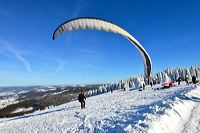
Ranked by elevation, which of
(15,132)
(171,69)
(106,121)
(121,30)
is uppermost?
(171,69)

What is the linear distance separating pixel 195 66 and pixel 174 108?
465 ft

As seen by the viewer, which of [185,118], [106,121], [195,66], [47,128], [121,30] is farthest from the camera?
[195,66]

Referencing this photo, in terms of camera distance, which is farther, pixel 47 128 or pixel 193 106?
pixel 47 128

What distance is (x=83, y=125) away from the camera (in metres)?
19.4

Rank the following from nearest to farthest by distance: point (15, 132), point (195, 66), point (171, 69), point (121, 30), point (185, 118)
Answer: point (185, 118)
point (121, 30)
point (15, 132)
point (195, 66)
point (171, 69)

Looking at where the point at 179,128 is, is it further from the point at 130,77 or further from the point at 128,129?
the point at 130,77

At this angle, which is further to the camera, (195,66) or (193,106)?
(195,66)

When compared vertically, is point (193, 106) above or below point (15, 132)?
above

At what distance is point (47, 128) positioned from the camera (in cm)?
2225

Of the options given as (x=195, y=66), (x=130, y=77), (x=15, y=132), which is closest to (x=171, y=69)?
(x=195, y=66)

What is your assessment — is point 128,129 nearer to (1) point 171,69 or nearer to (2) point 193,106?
(2) point 193,106

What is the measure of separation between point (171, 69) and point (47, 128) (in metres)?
146

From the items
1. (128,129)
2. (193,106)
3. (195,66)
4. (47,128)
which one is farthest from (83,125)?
(195,66)

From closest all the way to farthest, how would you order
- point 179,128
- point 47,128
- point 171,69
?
point 179,128 → point 47,128 → point 171,69
